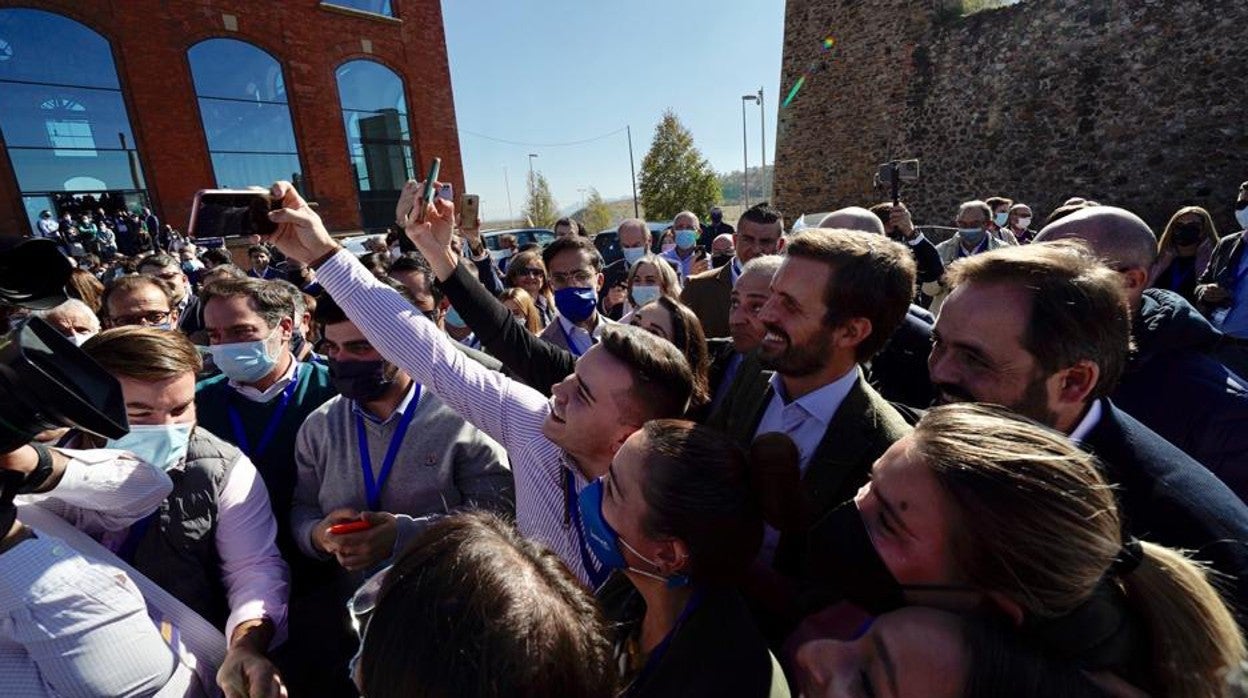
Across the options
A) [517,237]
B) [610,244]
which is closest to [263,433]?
[610,244]

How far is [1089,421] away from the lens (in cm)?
154

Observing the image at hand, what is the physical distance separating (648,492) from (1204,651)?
36.3 inches

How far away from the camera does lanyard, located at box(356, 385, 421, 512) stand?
2.03 metres

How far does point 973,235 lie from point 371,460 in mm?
6941

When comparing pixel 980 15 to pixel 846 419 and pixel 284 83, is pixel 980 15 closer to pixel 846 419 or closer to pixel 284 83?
pixel 846 419

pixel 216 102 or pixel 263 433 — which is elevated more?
pixel 216 102

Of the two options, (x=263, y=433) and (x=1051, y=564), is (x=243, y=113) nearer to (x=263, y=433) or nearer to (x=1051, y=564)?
(x=263, y=433)

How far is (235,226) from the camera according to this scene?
199 centimetres

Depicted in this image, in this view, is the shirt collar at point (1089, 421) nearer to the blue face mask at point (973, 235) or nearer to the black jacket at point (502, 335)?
the black jacket at point (502, 335)

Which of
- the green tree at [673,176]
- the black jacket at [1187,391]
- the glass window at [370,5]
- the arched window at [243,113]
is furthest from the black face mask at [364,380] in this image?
the green tree at [673,176]

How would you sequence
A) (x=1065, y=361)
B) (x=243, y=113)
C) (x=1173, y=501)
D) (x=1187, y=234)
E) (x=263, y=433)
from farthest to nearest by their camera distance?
(x=243, y=113), (x=1187, y=234), (x=263, y=433), (x=1065, y=361), (x=1173, y=501)

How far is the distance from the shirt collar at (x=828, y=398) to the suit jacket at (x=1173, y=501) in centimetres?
59

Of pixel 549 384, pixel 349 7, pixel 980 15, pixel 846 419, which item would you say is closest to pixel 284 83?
pixel 349 7

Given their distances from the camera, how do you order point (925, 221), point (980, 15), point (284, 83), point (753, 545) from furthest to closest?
point (284, 83) → point (925, 221) → point (980, 15) → point (753, 545)
